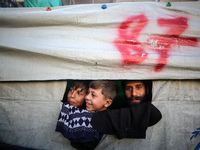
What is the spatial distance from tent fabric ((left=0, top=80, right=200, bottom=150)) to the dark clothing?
0.32 ft

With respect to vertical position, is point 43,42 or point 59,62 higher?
point 43,42

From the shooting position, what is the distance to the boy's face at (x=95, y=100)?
1.27m

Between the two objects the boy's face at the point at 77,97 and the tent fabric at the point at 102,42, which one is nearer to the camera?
the tent fabric at the point at 102,42

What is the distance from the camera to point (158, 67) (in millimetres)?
1194

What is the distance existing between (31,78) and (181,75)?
1572 millimetres

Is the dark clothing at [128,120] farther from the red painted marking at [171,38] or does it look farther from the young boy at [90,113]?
the red painted marking at [171,38]

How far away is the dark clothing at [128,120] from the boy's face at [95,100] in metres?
0.07

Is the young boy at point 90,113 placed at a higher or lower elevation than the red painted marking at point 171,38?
lower

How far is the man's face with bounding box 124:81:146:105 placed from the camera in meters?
1.27

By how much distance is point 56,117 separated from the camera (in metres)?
1.28

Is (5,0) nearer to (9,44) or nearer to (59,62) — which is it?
(9,44)

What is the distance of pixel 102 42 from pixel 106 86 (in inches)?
19.2

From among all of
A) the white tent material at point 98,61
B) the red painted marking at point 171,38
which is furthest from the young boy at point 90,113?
the red painted marking at point 171,38

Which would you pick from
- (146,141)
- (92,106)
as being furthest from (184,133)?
(92,106)
